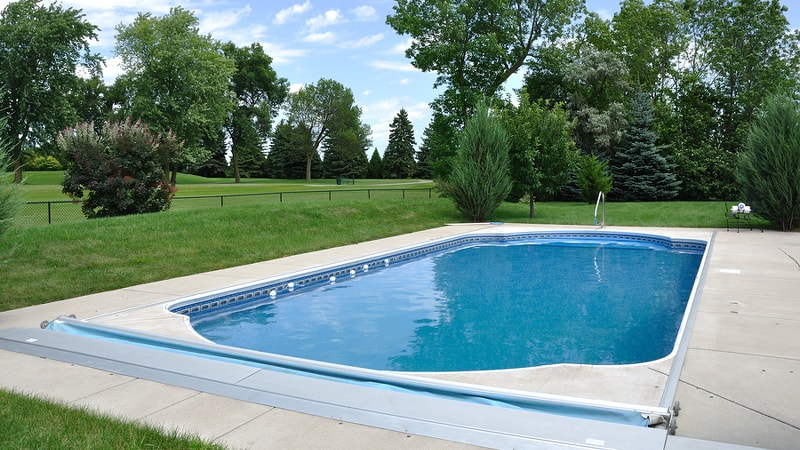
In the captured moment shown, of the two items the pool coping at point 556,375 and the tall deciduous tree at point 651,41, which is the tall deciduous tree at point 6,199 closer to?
the pool coping at point 556,375

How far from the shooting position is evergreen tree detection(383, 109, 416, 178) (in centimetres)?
5872

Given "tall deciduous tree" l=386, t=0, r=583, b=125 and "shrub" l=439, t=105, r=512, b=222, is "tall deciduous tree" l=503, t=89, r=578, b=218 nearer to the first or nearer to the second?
"shrub" l=439, t=105, r=512, b=222

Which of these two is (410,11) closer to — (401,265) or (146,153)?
(146,153)

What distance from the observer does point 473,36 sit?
26.2 meters

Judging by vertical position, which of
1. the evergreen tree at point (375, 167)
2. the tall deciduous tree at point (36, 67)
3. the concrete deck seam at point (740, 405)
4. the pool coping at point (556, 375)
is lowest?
the pool coping at point (556, 375)

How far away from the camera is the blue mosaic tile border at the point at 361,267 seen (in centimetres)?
730

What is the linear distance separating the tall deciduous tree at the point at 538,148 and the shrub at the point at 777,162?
5280 millimetres

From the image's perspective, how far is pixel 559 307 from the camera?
7.77m

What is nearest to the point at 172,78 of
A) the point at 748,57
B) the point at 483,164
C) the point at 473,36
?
the point at 473,36

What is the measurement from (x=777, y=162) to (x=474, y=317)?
38.4 feet

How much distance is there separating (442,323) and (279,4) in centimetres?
1551

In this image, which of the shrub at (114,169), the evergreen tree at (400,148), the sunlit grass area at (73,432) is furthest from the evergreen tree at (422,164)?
the sunlit grass area at (73,432)

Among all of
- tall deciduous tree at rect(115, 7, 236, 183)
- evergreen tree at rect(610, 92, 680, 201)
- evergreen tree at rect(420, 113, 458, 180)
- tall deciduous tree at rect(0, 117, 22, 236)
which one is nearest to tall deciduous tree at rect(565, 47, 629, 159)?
evergreen tree at rect(610, 92, 680, 201)

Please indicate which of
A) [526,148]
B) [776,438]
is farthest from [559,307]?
[526,148]
